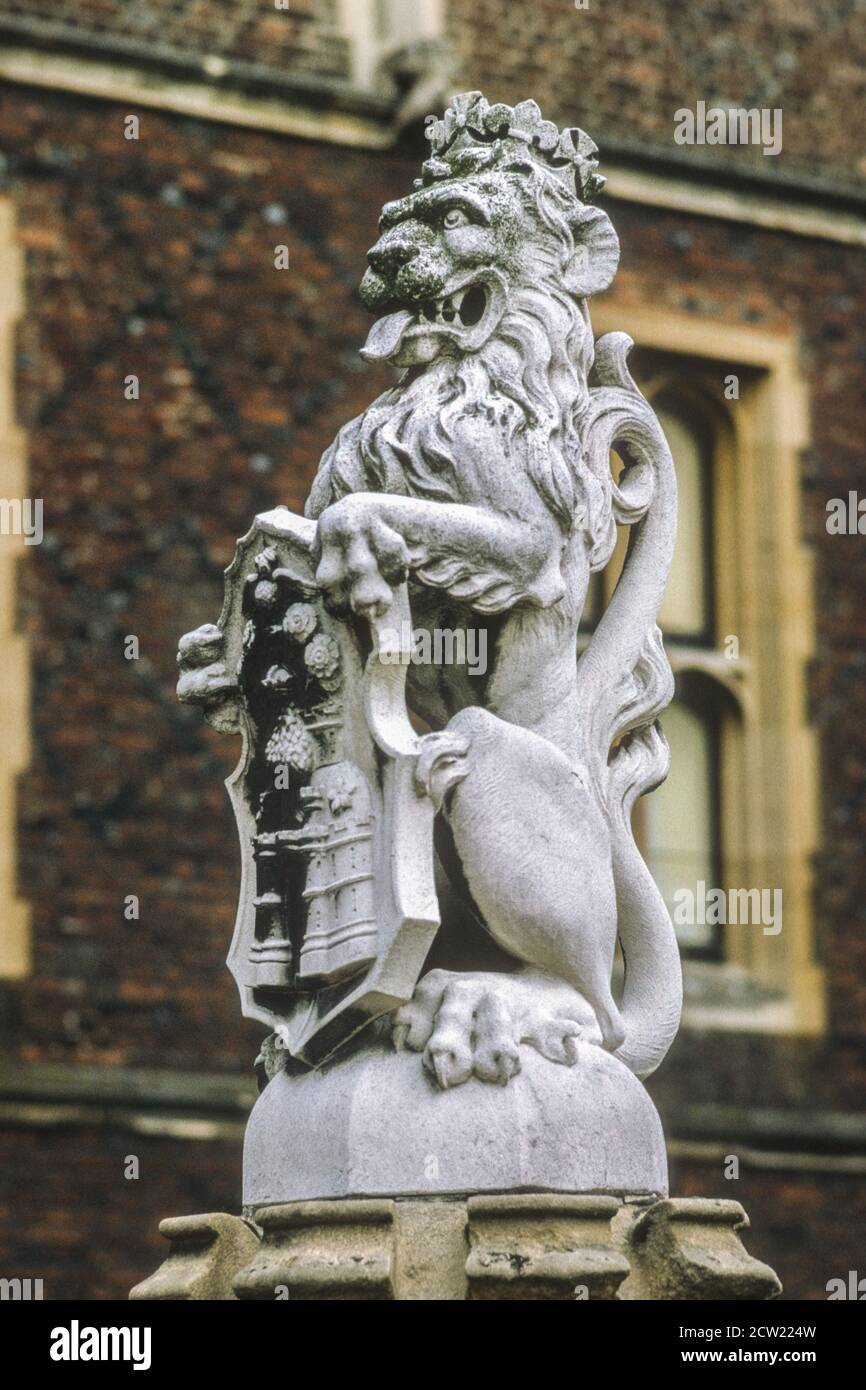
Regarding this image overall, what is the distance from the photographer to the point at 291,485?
11.4 meters

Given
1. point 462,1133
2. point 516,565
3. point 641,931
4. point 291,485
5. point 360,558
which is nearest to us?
point 462,1133

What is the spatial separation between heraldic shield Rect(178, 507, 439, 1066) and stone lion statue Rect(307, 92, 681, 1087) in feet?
0.25

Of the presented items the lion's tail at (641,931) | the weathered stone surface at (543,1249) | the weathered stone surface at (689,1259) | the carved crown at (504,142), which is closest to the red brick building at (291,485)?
the lion's tail at (641,931)

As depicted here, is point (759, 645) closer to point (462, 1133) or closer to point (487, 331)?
point (487, 331)

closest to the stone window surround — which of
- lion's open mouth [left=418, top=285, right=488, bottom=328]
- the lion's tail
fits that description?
the lion's tail

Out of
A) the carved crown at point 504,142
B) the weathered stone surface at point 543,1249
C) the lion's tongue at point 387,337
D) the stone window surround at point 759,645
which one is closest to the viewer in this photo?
the weathered stone surface at point 543,1249

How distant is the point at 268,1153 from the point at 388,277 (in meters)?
1.56

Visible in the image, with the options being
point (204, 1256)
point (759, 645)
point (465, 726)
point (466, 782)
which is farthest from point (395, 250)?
point (759, 645)

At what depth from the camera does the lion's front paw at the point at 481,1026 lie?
177 inches

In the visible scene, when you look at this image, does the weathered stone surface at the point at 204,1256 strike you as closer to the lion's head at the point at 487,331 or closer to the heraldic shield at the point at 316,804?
the heraldic shield at the point at 316,804

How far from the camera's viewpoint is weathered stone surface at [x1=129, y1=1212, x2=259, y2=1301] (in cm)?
463

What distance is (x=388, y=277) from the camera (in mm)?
5016

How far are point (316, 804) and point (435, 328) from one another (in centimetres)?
90
